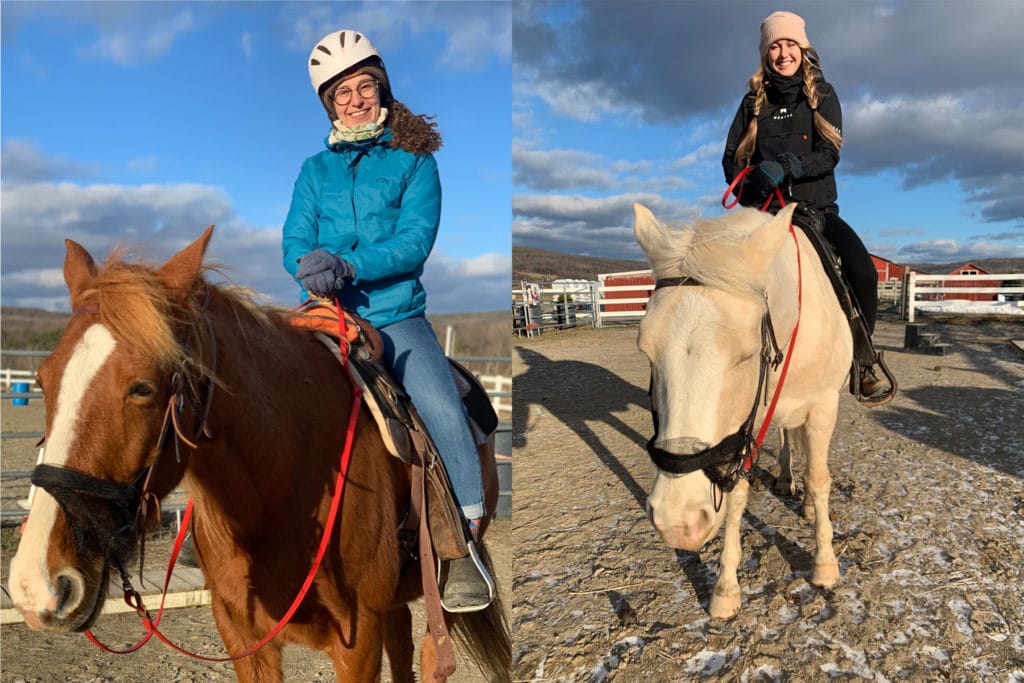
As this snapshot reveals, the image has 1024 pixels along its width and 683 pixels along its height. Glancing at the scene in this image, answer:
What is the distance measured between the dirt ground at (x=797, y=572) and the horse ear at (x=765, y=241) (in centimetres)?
183

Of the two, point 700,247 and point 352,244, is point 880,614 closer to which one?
point 700,247

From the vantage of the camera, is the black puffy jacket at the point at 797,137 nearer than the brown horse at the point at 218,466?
No

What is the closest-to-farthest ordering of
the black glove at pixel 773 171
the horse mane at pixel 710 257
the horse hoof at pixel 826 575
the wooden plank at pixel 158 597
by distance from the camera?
the horse mane at pixel 710 257 < the horse hoof at pixel 826 575 < the black glove at pixel 773 171 < the wooden plank at pixel 158 597

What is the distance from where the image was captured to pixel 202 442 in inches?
65.6

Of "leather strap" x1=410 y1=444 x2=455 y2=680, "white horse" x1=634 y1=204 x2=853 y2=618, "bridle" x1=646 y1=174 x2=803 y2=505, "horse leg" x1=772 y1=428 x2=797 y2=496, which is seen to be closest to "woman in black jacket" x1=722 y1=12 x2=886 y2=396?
"horse leg" x1=772 y1=428 x2=797 y2=496

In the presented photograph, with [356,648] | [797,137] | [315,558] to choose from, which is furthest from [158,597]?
[797,137]

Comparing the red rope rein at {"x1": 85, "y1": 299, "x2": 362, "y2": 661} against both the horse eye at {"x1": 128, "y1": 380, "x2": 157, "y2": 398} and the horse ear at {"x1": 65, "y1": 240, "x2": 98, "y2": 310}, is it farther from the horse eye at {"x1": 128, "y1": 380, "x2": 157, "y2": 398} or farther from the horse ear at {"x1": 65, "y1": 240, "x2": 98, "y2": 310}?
the horse ear at {"x1": 65, "y1": 240, "x2": 98, "y2": 310}

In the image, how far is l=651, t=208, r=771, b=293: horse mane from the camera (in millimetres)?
2498

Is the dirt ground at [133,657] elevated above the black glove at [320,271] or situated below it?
below

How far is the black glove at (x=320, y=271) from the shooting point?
7.23ft

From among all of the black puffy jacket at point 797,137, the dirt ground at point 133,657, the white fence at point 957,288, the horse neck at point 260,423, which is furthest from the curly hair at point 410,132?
the white fence at point 957,288

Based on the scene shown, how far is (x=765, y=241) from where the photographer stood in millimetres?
2574

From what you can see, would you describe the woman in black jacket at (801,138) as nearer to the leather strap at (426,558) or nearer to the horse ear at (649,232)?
the horse ear at (649,232)

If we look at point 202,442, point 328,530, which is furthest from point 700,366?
point 202,442
